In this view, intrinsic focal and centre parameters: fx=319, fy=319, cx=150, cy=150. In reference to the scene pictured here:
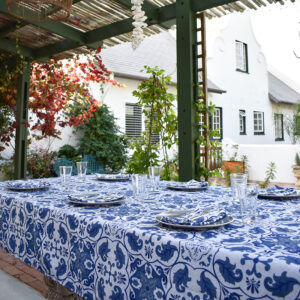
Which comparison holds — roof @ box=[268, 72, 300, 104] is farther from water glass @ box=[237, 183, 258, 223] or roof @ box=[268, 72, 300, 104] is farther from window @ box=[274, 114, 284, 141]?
water glass @ box=[237, 183, 258, 223]

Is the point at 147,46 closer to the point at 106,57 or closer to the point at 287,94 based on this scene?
the point at 106,57

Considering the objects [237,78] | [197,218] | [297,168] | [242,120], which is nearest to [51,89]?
[197,218]

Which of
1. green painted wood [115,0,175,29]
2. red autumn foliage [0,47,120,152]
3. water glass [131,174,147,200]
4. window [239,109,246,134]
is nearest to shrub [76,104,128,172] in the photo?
red autumn foliage [0,47,120,152]

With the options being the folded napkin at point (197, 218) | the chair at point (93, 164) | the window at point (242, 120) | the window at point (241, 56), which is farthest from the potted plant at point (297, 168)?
the folded napkin at point (197, 218)

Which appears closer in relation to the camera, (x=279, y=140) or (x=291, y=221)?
(x=291, y=221)

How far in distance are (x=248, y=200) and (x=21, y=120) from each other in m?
4.38

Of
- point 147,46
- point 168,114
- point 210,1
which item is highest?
point 147,46

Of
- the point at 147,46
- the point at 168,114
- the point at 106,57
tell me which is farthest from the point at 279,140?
the point at 168,114

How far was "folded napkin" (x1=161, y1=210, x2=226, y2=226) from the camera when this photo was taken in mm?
1041

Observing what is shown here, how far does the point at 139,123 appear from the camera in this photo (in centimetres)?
835

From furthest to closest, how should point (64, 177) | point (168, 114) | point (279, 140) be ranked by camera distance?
point (279, 140) → point (168, 114) → point (64, 177)

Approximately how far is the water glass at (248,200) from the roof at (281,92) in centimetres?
1310

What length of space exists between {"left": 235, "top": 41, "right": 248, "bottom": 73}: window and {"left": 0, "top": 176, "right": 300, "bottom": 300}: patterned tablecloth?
37.7 ft

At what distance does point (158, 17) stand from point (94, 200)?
8.50 feet
